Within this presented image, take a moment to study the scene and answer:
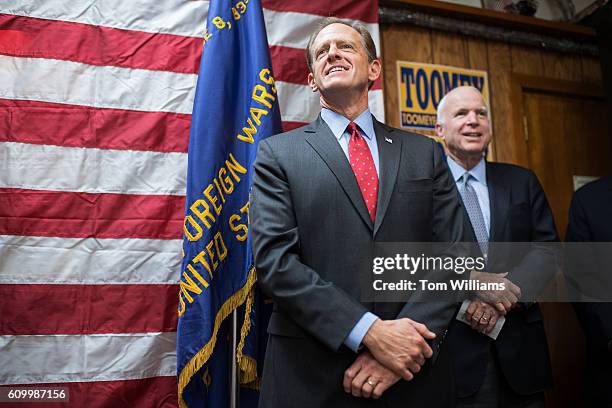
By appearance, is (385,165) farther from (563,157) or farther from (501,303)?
(563,157)

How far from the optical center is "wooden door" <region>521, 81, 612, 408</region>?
263 cm

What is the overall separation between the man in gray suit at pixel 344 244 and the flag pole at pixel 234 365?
0.47 meters

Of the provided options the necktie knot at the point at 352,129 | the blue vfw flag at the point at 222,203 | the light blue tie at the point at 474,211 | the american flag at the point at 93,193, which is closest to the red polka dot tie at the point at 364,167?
the necktie knot at the point at 352,129

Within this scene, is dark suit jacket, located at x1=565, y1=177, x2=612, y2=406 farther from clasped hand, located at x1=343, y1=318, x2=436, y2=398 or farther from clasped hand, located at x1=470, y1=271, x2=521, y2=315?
clasped hand, located at x1=343, y1=318, x2=436, y2=398

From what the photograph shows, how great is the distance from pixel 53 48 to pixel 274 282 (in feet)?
4.62

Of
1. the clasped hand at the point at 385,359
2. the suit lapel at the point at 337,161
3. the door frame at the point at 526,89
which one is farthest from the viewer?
the door frame at the point at 526,89

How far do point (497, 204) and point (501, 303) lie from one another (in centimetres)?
37

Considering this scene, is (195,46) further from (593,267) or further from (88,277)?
(593,267)

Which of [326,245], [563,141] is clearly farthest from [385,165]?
[563,141]

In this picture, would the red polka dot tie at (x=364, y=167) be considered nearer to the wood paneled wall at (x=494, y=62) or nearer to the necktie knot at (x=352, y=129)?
the necktie knot at (x=352, y=129)

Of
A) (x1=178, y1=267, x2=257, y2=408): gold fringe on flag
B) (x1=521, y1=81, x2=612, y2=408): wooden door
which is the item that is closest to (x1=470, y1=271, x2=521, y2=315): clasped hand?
(x1=178, y1=267, x2=257, y2=408): gold fringe on flag

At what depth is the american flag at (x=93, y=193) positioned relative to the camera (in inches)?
71.9

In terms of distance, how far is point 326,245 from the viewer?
1274 millimetres

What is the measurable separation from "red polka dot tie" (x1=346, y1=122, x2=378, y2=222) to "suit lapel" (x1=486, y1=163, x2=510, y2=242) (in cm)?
64
